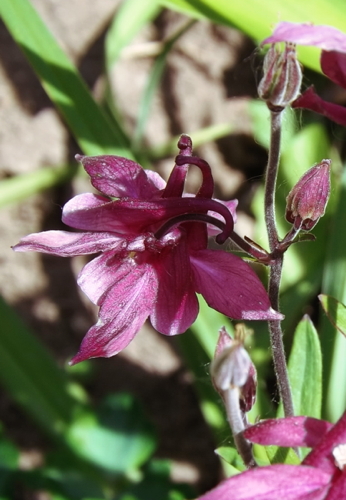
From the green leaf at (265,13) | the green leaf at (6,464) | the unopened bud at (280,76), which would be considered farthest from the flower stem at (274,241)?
the green leaf at (6,464)

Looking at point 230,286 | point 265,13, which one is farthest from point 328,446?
point 265,13

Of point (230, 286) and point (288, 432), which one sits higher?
point (230, 286)

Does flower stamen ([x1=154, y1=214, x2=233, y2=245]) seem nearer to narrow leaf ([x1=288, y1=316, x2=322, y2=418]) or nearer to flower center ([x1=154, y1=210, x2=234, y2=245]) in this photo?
flower center ([x1=154, y1=210, x2=234, y2=245])

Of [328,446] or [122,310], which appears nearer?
[328,446]

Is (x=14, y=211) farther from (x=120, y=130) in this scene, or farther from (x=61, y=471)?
(x=61, y=471)

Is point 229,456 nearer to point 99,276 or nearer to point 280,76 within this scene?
point 99,276

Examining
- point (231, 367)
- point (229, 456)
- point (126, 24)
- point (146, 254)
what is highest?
point (126, 24)

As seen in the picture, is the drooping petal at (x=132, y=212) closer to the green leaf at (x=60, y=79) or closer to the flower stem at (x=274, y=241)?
the flower stem at (x=274, y=241)

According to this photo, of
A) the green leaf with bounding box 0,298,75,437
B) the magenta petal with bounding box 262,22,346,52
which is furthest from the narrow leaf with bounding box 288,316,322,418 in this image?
the green leaf with bounding box 0,298,75,437
